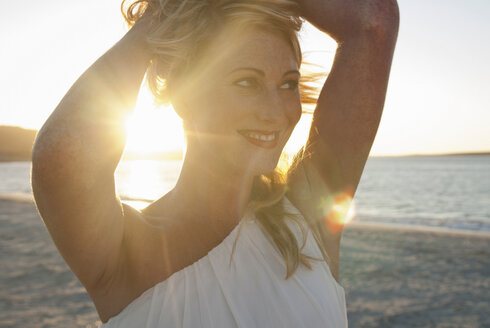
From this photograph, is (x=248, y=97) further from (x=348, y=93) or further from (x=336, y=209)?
(x=336, y=209)

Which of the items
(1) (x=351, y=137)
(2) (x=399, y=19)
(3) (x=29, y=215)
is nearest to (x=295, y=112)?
(1) (x=351, y=137)

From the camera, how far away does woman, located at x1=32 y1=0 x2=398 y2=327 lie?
1460 millimetres

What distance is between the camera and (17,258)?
317 inches

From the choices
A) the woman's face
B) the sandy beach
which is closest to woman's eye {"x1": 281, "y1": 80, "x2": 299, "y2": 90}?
the woman's face

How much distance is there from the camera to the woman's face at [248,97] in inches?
66.2

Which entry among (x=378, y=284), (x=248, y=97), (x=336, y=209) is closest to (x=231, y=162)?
(x=248, y=97)

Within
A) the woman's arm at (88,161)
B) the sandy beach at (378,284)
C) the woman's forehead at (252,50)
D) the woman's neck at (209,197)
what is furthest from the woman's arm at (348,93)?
→ the sandy beach at (378,284)

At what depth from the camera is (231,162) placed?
1.83 meters

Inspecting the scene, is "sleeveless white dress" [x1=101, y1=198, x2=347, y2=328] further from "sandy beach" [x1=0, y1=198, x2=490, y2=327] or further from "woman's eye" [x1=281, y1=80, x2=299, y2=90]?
"sandy beach" [x1=0, y1=198, x2=490, y2=327]

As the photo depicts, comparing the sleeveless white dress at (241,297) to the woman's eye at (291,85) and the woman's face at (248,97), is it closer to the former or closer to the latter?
the woman's face at (248,97)

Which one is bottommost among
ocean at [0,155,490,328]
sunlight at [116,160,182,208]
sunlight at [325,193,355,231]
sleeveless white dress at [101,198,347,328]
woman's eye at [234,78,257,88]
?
sunlight at [116,160,182,208]

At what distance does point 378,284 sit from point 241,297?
18.0 feet

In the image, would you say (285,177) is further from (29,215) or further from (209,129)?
(29,215)

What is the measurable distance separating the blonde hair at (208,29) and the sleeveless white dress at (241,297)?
7cm
